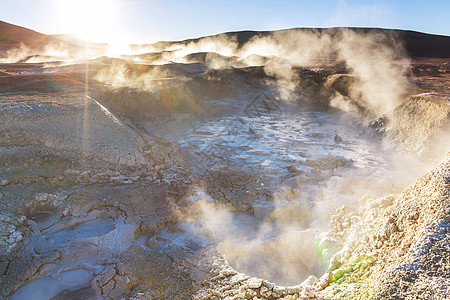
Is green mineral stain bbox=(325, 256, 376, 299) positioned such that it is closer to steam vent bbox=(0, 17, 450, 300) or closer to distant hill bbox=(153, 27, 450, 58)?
steam vent bbox=(0, 17, 450, 300)

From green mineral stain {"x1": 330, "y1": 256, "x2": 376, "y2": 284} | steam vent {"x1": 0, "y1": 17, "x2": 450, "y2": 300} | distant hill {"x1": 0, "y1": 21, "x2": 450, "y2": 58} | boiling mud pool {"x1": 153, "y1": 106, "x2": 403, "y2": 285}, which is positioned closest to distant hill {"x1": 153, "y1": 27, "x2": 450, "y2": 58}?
distant hill {"x1": 0, "y1": 21, "x2": 450, "y2": 58}

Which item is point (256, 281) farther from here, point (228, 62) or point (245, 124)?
point (228, 62)

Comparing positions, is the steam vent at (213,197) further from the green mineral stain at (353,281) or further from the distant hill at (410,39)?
A: the distant hill at (410,39)

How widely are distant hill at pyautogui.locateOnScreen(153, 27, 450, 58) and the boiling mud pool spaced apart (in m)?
27.4

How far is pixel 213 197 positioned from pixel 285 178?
141 cm

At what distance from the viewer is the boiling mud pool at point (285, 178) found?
2.97 m

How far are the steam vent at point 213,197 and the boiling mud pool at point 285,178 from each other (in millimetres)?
23

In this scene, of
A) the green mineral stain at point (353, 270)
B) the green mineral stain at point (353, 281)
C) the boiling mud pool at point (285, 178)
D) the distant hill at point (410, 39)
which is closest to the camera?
the green mineral stain at point (353, 281)

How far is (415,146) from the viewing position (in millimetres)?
5875

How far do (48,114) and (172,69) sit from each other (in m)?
7.73

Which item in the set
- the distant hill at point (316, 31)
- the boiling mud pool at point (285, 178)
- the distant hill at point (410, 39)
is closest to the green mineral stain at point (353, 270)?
the boiling mud pool at point (285, 178)

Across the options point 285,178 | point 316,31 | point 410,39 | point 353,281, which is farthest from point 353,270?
point 410,39

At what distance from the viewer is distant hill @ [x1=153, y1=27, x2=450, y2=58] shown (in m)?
29.0

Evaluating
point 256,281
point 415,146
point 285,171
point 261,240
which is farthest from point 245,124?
point 256,281
